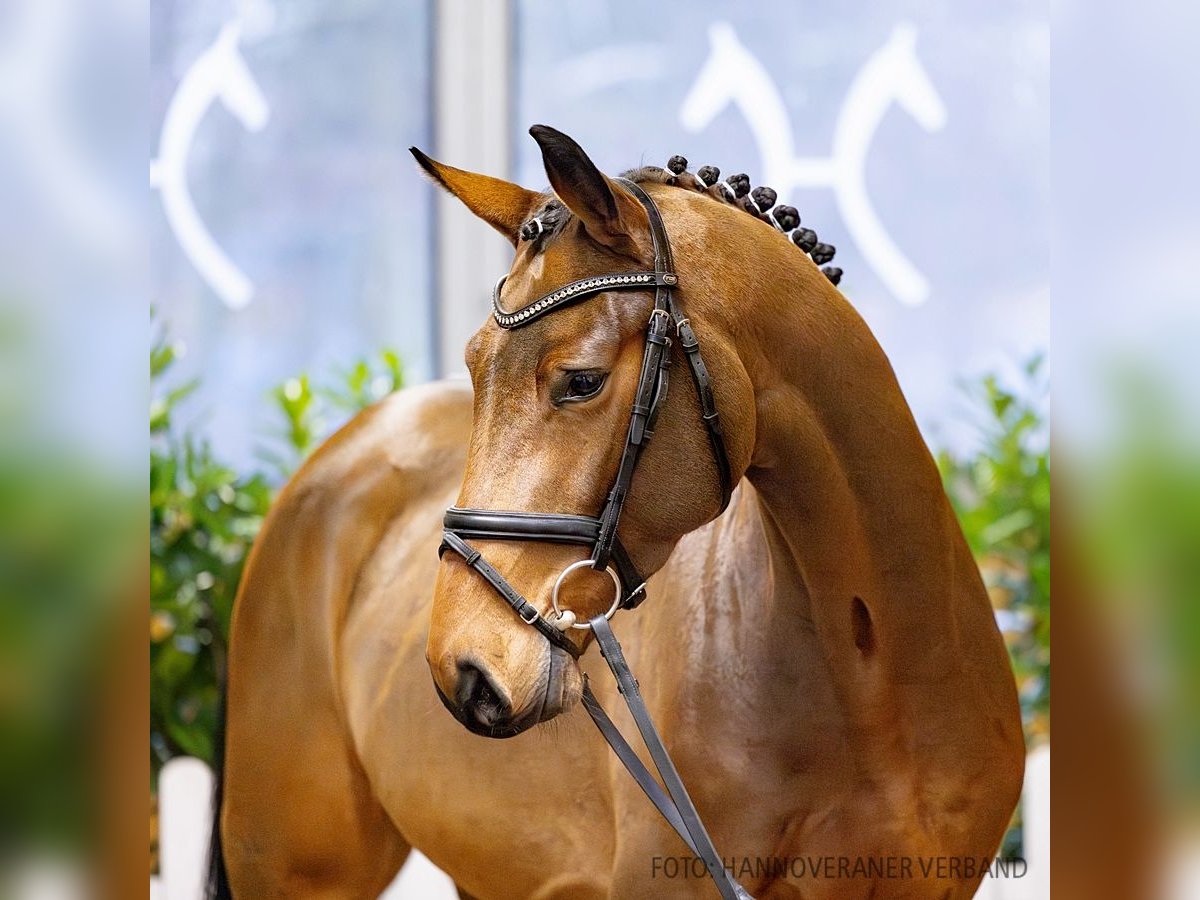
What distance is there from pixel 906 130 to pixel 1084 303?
206cm

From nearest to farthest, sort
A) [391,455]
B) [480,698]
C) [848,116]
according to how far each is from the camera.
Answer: [480,698]
[391,455]
[848,116]

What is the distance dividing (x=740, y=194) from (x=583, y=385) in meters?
0.34

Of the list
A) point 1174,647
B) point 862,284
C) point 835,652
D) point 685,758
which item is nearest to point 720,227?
point 835,652

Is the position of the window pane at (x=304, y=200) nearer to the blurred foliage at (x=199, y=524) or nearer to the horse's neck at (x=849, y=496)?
the blurred foliage at (x=199, y=524)

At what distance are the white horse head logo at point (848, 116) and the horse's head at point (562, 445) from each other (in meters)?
1.42

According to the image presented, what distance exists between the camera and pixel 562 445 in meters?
1.00

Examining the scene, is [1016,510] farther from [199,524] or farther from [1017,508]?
[199,524]

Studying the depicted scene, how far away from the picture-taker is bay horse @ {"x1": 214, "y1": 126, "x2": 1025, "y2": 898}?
3.29ft

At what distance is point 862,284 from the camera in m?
2.42

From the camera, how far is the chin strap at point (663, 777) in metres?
1.07

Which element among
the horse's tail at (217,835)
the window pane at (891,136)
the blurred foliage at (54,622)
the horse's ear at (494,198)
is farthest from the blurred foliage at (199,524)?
the blurred foliage at (54,622)

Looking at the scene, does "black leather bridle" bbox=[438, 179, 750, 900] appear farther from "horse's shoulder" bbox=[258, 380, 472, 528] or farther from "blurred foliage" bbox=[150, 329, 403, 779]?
"blurred foliage" bbox=[150, 329, 403, 779]

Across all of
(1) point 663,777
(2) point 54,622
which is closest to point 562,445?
(1) point 663,777

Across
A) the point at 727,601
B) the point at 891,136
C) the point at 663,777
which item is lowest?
the point at 663,777
